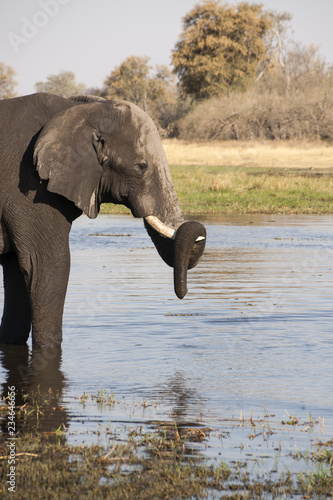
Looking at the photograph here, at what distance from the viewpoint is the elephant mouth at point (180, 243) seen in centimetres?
669

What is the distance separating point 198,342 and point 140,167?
73.6 inches

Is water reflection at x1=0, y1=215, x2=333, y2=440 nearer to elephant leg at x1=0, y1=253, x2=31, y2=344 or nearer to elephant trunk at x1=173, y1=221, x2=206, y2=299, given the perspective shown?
elephant leg at x1=0, y1=253, x2=31, y2=344

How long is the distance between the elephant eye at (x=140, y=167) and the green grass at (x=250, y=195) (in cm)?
1480

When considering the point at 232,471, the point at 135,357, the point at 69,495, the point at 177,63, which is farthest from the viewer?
the point at 177,63

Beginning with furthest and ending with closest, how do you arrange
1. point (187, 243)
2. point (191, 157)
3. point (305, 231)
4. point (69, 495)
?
point (191, 157)
point (305, 231)
point (187, 243)
point (69, 495)

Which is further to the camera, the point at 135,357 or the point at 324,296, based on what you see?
the point at 324,296

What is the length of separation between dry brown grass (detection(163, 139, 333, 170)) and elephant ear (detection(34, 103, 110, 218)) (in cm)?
2838

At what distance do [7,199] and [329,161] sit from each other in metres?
31.6

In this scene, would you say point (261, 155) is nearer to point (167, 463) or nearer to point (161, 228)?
point (161, 228)

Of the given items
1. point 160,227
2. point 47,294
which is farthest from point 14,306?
point 160,227

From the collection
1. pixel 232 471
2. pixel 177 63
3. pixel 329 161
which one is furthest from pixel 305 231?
pixel 177 63

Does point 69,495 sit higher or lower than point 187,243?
lower

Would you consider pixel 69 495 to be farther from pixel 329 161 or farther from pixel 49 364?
pixel 329 161

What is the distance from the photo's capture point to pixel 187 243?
6.68m
